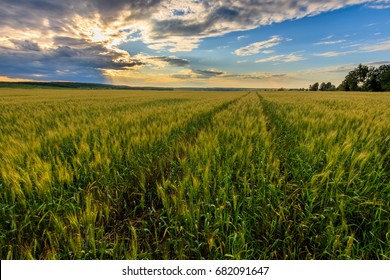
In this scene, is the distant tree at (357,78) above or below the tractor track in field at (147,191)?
above

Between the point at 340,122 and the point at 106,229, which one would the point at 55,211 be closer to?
the point at 106,229

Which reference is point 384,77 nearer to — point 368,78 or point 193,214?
point 368,78

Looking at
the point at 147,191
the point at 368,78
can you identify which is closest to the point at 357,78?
the point at 368,78

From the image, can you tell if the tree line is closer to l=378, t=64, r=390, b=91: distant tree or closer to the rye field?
l=378, t=64, r=390, b=91: distant tree

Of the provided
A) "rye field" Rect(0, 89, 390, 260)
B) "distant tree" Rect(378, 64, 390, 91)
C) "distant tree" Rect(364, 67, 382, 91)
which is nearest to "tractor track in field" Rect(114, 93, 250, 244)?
"rye field" Rect(0, 89, 390, 260)

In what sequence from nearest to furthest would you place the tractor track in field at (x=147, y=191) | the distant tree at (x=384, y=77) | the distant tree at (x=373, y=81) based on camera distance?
the tractor track in field at (x=147, y=191)
the distant tree at (x=384, y=77)
the distant tree at (x=373, y=81)

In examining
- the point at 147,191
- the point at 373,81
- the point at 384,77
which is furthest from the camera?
the point at 373,81

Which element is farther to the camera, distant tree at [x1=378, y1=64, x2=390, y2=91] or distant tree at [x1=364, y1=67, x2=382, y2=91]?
distant tree at [x1=364, y1=67, x2=382, y2=91]

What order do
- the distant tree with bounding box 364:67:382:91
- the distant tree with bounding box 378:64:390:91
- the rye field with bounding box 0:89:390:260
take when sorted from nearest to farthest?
the rye field with bounding box 0:89:390:260, the distant tree with bounding box 378:64:390:91, the distant tree with bounding box 364:67:382:91

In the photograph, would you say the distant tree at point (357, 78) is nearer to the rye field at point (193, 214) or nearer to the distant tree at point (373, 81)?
the distant tree at point (373, 81)

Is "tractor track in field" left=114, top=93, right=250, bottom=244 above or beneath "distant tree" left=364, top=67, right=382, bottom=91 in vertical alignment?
beneath

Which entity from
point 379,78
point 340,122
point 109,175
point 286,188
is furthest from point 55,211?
point 379,78

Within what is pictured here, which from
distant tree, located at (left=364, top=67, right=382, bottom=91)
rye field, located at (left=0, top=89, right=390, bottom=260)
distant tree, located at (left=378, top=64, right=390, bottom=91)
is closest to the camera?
rye field, located at (left=0, top=89, right=390, bottom=260)

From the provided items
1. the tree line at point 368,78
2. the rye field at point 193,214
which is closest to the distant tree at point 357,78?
the tree line at point 368,78
